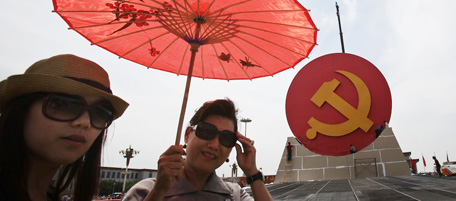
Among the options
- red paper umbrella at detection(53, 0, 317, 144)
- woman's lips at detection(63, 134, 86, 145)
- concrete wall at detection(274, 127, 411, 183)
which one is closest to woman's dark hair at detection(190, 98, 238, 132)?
red paper umbrella at detection(53, 0, 317, 144)

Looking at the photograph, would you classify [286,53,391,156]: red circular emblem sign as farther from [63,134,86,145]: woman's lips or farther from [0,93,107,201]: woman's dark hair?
[0,93,107,201]: woman's dark hair

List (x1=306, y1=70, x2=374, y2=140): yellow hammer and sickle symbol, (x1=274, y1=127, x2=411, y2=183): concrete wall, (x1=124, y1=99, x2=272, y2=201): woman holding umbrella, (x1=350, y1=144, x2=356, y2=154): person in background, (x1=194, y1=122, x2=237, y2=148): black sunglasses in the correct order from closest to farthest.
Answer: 1. (x1=124, y1=99, x2=272, y2=201): woman holding umbrella
2. (x1=194, y1=122, x2=237, y2=148): black sunglasses
3. (x1=350, y1=144, x2=356, y2=154): person in background
4. (x1=306, y1=70, x2=374, y2=140): yellow hammer and sickle symbol
5. (x1=274, y1=127, x2=411, y2=183): concrete wall

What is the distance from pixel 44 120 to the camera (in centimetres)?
103

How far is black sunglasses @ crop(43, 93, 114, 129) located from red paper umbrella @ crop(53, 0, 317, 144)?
94 cm

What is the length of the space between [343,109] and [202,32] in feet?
12.0

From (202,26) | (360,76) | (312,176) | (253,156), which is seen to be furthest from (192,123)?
(312,176)

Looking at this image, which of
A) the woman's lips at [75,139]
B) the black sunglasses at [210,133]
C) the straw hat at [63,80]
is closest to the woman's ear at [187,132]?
the black sunglasses at [210,133]

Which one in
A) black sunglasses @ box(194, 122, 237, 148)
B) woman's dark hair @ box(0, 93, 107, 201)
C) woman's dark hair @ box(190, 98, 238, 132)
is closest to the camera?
woman's dark hair @ box(0, 93, 107, 201)

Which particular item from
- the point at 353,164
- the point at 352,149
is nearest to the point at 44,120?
the point at 352,149

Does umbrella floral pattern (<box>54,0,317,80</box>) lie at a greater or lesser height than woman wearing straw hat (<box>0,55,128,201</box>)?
greater

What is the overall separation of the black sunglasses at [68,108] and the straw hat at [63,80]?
0.03m

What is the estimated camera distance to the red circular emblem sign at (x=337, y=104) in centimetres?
491

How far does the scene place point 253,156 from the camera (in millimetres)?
1952

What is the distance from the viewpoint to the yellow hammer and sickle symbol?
4.94 metres
